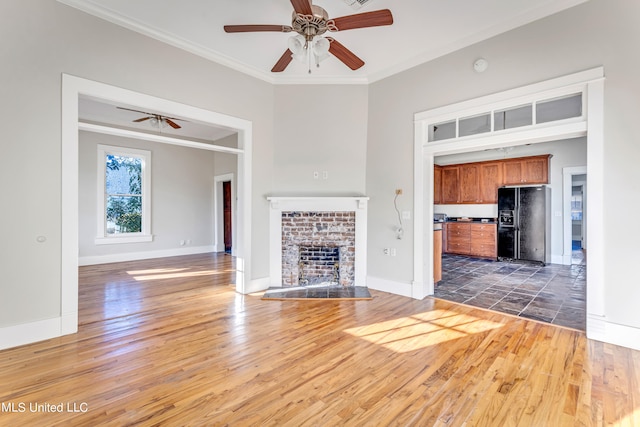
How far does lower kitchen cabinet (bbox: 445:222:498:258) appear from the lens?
6949 mm

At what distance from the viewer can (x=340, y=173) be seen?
4590 mm

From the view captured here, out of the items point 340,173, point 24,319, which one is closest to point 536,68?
point 340,173

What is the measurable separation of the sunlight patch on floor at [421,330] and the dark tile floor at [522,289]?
64cm

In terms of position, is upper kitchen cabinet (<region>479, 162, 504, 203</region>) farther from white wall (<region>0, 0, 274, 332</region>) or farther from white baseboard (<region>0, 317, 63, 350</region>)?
white baseboard (<region>0, 317, 63, 350</region>)

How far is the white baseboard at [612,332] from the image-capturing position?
256 centimetres

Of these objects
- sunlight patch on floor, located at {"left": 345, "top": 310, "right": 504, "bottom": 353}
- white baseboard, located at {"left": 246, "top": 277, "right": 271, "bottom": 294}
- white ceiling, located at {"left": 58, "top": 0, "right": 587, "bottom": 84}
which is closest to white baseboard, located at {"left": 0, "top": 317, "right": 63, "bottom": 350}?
white baseboard, located at {"left": 246, "top": 277, "right": 271, "bottom": 294}

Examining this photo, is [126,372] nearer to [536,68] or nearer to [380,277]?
[380,277]

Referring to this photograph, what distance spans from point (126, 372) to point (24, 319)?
1333 mm

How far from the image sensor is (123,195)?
21.8 feet

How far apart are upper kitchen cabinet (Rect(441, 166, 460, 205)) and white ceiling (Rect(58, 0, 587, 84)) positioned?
4519mm

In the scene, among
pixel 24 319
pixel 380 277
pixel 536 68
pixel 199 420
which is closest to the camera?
pixel 199 420

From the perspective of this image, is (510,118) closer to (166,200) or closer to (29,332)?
(29,332)

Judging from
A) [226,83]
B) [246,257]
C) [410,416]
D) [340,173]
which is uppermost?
[226,83]

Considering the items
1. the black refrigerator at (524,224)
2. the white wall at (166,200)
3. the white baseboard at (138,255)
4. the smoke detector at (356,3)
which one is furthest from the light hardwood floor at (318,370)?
the black refrigerator at (524,224)
